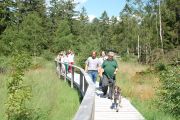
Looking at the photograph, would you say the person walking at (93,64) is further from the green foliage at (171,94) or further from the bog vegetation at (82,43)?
the green foliage at (171,94)

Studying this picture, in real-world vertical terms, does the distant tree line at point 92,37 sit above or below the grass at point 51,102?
above

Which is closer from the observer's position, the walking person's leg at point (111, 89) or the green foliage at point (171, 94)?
the green foliage at point (171, 94)

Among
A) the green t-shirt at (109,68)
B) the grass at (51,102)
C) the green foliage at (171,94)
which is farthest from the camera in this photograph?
the green t-shirt at (109,68)

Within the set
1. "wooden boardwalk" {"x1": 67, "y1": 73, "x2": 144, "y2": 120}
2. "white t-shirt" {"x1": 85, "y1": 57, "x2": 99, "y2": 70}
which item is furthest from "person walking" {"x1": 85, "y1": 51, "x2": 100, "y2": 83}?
"wooden boardwalk" {"x1": 67, "y1": 73, "x2": 144, "y2": 120}

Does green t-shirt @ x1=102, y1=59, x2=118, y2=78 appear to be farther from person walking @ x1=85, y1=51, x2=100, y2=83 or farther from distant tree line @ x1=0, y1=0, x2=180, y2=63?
distant tree line @ x1=0, y1=0, x2=180, y2=63

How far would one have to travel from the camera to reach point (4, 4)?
3409cm

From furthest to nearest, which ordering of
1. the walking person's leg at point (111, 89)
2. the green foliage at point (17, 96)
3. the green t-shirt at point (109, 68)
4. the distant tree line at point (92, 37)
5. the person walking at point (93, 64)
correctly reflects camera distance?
the distant tree line at point (92, 37), the person walking at point (93, 64), the green t-shirt at point (109, 68), the walking person's leg at point (111, 89), the green foliage at point (17, 96)

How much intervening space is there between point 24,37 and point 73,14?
42289 millimetres

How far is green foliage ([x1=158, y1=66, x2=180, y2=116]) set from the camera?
38.8 feet

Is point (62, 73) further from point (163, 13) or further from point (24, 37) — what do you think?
point (163, 13)

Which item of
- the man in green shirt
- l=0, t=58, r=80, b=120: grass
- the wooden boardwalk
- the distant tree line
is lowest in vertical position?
l=0, t=58, r=80, b=120: grass

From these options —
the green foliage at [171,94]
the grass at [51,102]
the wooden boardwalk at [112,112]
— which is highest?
the green foliage at [171,94]

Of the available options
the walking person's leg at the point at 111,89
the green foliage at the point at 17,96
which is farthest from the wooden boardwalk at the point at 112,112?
the green foliage at the point at 17,96

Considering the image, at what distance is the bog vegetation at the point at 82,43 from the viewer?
12.1 metres
